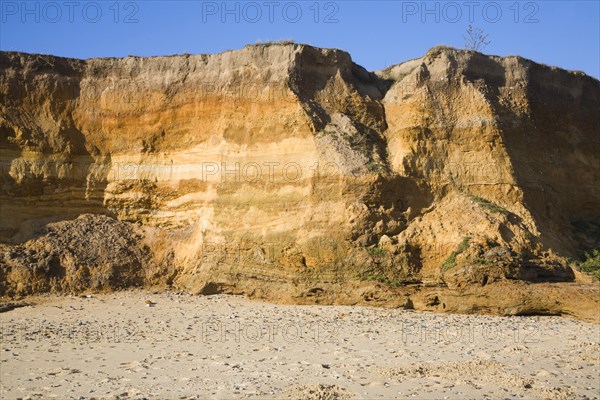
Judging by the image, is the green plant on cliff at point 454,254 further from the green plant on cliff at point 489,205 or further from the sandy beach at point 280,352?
the sandy beach at point 280,352

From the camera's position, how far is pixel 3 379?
32.9 ft

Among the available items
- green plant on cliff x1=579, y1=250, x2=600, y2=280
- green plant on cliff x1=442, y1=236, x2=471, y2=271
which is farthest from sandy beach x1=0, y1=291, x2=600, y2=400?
green plant on cliff x1=579, y1=250, x2=600, y2=280

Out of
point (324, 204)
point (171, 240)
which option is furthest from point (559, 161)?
point (171, 240)

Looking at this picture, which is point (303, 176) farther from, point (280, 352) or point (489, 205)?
point (280, 352)

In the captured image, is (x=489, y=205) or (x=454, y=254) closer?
(x=454, y=254)

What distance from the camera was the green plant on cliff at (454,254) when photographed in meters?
14.1

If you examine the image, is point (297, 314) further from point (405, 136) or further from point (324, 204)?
point (405, 136)

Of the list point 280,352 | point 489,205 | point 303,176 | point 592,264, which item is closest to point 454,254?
point 489,205

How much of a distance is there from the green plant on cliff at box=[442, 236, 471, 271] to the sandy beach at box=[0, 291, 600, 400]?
51.8 inches

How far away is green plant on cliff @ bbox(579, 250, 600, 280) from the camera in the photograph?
14.4 metres

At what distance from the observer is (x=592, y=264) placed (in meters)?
15.0

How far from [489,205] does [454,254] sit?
1746 mm

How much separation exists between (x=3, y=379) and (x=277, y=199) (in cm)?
703

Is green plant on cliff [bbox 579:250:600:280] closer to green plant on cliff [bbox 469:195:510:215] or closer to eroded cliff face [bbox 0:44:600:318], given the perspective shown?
eroded cliff face [bbox 0:44:600:318]
